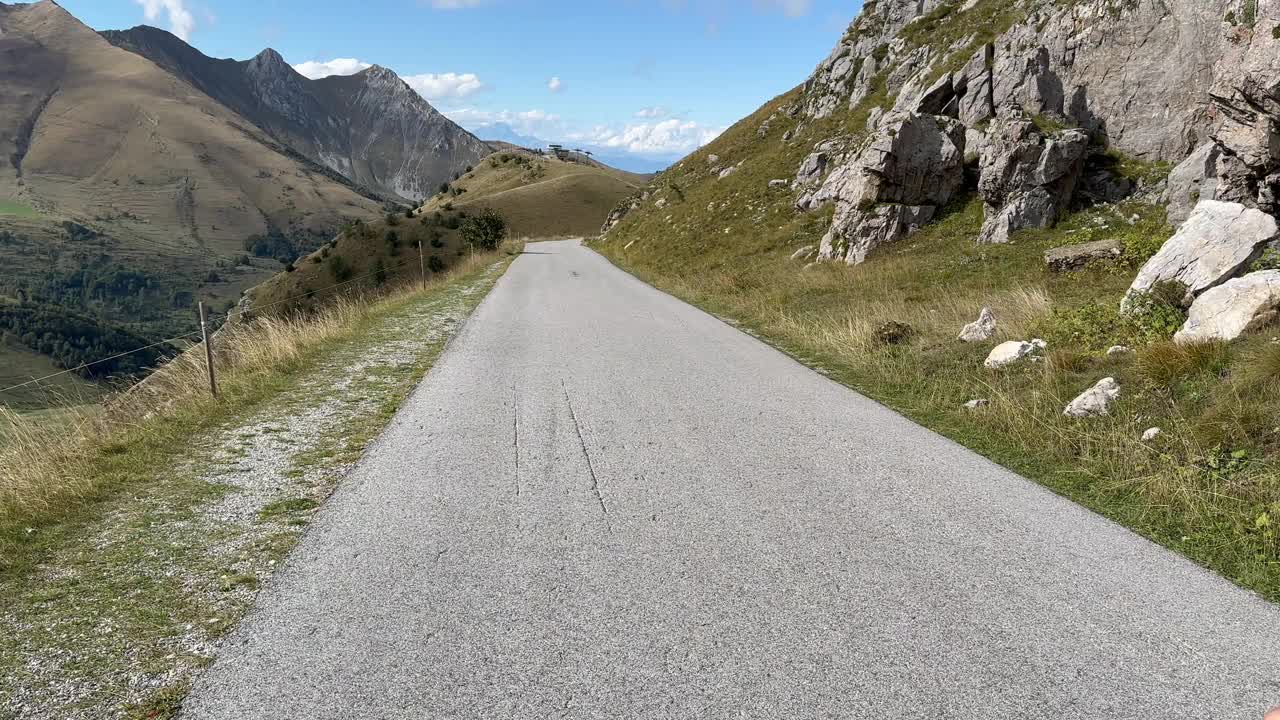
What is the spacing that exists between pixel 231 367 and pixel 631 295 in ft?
40.6

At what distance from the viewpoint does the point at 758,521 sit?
5008 millimetres

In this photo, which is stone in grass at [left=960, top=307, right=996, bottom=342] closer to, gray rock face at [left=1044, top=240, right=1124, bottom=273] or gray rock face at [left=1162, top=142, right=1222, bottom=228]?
gray rock face at [left=1044, top=240, right=1124, bottom=273]

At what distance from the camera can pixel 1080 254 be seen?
14078mm

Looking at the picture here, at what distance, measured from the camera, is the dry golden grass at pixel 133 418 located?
5.60 m

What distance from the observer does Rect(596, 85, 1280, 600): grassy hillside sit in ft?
17.4

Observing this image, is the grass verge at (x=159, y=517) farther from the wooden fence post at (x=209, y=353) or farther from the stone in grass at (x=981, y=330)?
the stone in grass at (x=981, y=330)

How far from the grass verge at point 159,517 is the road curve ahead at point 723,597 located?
0.32 m

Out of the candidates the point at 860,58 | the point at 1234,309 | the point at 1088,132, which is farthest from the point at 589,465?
the point at 860,58

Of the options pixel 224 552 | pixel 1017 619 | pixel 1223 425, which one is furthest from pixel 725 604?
pixel 1223 425

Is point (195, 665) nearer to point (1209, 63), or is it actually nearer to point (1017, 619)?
point (1017, 619)

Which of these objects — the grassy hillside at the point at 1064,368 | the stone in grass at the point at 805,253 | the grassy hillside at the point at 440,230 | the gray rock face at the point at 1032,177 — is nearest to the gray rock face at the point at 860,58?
the stone in grass at the point at 805,253

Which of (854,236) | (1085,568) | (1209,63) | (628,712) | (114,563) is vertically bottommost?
(114,563)

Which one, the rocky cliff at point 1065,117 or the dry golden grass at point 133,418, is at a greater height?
the rocky cliff at point 1065,117

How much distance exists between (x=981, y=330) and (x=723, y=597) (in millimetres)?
8562
